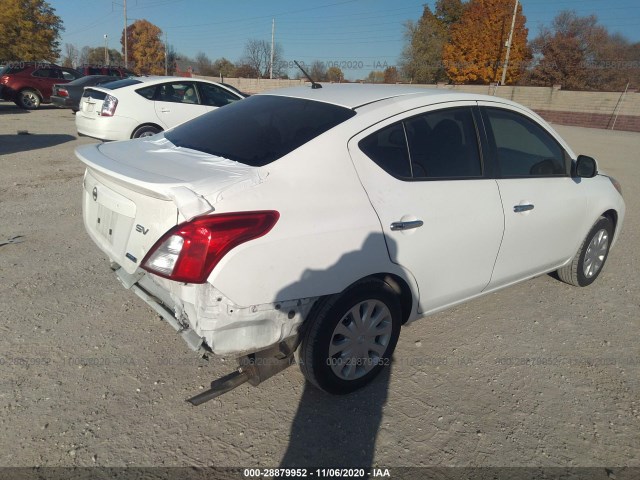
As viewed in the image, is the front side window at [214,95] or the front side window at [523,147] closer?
the front side window at [523,147]

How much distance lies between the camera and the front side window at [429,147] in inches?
101

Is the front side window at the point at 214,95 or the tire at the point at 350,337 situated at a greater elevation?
the front side window at the point at 214,95

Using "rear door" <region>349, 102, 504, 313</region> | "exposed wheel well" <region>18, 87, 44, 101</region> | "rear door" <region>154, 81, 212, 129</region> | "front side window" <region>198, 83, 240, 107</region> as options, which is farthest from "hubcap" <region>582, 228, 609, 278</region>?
"exposed wheel well" <region>18, 87, 44, 101</region>

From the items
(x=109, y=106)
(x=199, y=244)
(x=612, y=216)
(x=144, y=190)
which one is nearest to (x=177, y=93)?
(x=109, y=106)

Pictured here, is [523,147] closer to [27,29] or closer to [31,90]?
[31,90]

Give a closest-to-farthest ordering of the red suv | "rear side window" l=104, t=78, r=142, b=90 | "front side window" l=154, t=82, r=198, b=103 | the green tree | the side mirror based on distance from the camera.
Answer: the side mirror < "rear side window" l=104, t=78, r=142, b=90 < "front side window" l=154, t=82, r=198, b=103 < the red suv < the green tree

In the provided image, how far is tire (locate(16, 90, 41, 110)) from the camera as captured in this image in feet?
58.7

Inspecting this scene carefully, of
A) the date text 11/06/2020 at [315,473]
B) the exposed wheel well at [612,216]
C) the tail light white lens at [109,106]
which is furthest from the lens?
the tail light white lens at [109,106]

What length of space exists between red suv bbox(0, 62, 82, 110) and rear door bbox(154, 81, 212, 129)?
11635 millimetres

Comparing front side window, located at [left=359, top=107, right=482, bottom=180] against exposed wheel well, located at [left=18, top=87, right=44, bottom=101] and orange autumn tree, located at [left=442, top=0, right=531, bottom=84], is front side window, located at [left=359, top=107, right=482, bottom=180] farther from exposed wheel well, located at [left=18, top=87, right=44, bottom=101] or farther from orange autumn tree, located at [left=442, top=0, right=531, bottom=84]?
orange autumn tree, located at [left=442, top=0, right=531, bottom=84]

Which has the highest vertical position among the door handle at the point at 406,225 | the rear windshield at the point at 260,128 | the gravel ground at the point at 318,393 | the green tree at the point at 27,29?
the green tree at the point at 27,29

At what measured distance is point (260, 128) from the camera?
274 centimetres

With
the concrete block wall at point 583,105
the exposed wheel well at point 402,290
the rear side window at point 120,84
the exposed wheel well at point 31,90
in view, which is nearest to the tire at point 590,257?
the exposed wheel well at point 402,290

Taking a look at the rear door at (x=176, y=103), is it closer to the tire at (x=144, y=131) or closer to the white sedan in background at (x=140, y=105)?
the white sedan in background at (x=140, y=105)
